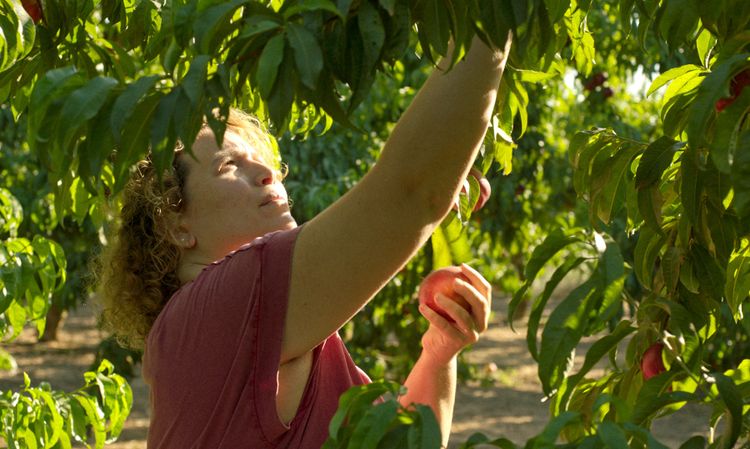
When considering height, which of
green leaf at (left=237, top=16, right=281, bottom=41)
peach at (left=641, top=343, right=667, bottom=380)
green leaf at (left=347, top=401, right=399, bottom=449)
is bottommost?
peach at (left=641, top=343, right=667, bottom=380)

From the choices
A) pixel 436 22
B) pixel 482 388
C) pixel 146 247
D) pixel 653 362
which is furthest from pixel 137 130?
pixel 482 388

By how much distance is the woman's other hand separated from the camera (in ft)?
4.96

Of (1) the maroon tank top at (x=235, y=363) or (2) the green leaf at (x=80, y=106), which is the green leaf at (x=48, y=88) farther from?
(1) the maroon tank top at (x=235, y=363)

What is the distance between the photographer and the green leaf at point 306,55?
3.28 ft

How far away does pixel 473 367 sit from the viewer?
32.0 ft

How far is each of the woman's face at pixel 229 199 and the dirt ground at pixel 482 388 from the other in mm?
6289

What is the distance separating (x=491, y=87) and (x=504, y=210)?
6856mm

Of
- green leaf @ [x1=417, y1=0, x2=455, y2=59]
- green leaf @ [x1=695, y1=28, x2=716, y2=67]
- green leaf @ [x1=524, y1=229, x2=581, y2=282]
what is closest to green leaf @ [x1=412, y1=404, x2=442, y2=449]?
green leaf @ [x1=524, y1=229, x2=581, y2=282]

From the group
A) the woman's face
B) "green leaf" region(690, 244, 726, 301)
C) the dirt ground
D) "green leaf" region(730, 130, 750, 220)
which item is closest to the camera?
"green leaf" region(730, 130, 750, 220)

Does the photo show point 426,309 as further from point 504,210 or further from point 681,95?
point 504,210

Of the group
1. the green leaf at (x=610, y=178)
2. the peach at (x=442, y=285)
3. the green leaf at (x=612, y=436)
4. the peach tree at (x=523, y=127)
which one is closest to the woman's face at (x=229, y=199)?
the peach tree at (x=523, y=127)

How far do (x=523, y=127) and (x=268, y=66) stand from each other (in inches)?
30.6

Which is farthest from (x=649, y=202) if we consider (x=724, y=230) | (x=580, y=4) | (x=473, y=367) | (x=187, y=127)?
(x=473, y=367)

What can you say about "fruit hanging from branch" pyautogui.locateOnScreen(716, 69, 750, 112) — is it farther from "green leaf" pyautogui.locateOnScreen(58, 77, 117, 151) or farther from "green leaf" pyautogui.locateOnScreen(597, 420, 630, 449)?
"green leaf" pyautogui.locateOnScreen(58, 77, 117, 151)
